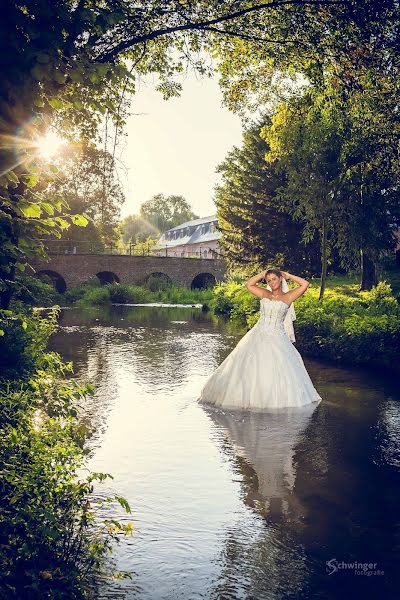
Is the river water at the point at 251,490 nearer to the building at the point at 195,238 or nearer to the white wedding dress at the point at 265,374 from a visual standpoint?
the white wedding dress at the point at 265,374

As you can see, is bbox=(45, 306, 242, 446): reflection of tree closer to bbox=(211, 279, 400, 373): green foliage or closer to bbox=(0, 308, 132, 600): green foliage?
bbox=(211, 279, 400, 373): green foliage

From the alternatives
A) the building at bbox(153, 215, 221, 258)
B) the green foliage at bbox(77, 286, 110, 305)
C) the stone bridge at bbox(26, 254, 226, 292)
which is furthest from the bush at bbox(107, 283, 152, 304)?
the building at bbox(153, 215, 221, 258)

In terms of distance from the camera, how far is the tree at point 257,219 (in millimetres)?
37125

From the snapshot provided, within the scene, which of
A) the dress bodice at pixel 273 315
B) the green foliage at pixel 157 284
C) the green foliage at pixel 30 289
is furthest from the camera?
the green foliage at pixel 157 284

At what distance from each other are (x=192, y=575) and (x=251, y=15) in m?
7.06

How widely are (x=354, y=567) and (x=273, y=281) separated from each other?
18.8ft

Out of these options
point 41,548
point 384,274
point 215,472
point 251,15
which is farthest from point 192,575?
point 384,274

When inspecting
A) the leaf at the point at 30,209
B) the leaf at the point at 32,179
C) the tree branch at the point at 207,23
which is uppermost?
the tree branch at the point at 207,23

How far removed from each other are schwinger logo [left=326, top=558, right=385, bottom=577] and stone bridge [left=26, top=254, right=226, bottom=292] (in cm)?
4504

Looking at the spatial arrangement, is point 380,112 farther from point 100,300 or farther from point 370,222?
point 100,300

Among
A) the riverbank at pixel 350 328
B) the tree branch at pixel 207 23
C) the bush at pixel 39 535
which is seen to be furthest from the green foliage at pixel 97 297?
the bush at pixel 39 535

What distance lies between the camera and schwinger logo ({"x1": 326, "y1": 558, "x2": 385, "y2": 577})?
4250 millimetres

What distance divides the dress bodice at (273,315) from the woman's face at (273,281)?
0.73 ft

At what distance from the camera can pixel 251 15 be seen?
8.32m
